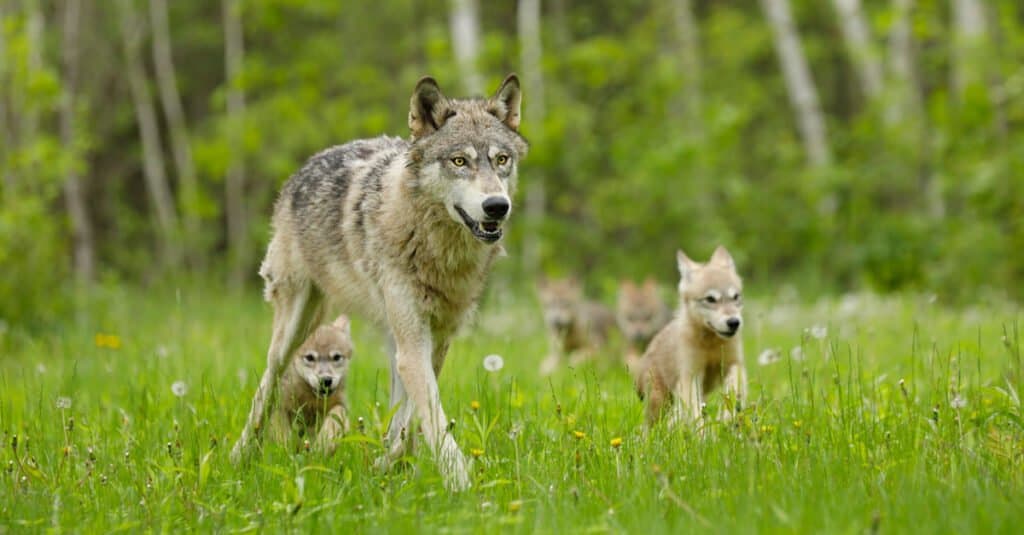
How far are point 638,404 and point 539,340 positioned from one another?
219 inches

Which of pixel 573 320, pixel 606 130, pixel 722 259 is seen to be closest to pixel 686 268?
pixel 722 259

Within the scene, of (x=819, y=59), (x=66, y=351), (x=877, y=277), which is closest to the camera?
(x=66, y=351)

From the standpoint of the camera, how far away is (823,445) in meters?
4.37

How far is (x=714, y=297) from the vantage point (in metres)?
6.22

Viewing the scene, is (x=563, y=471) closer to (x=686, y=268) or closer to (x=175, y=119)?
(x=686, y=268)

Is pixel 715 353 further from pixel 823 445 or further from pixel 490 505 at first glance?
pixel 490 505

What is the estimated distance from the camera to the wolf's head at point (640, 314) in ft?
30.4

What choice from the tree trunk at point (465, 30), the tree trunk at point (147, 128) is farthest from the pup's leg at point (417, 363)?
the tree trunk at point (147, 128)

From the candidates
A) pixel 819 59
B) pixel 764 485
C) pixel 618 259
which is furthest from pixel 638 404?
pixel 819 59

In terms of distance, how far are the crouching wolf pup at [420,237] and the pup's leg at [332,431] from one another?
258 mm

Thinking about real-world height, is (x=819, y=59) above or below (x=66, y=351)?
above

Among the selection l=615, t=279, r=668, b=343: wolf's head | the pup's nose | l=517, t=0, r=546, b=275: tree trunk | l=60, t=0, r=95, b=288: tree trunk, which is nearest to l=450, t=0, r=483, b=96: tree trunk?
l=517, t=0, r=546, b=275: tree trunk

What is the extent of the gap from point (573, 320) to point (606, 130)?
30.8ft

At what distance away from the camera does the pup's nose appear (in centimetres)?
463
